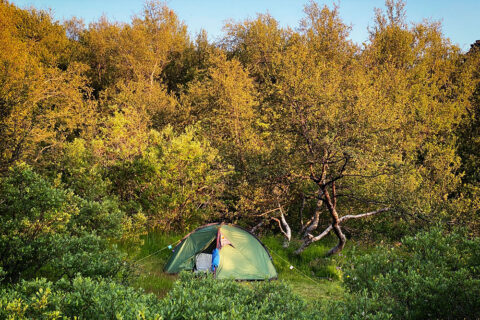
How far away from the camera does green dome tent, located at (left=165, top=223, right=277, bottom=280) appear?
13.3 metres

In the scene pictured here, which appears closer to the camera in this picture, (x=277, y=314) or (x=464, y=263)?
(x=277, y=314)

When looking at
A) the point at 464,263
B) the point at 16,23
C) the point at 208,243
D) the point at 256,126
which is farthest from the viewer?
the point at 16,23

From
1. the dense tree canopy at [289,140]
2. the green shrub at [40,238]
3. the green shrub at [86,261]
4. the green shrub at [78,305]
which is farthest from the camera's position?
the dense tree canopy at [289,140]

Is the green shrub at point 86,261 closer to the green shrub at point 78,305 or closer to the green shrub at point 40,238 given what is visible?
the green shrub at point 40,238

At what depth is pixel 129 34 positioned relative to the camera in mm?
35094

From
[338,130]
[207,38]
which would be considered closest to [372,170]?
[338,130]

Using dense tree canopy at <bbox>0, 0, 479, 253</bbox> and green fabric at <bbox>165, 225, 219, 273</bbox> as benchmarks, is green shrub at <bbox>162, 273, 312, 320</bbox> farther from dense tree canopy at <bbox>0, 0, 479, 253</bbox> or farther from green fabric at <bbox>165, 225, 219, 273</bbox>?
green fabric at <bbox>165, 225, 219, 273</bbox>

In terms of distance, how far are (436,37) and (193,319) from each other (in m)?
33.5

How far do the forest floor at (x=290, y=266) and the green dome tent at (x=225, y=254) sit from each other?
26.8 inches

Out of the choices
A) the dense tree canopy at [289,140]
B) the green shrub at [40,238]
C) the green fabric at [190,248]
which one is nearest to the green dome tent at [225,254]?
the green fabric at [190,248]

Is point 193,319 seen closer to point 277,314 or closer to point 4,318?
Answer: point 277,314

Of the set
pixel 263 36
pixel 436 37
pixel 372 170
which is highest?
pixel 263 36

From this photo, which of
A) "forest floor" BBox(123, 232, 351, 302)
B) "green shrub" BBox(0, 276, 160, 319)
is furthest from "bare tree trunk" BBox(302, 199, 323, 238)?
"green shrub" BBox(0, 276, 160, 319)

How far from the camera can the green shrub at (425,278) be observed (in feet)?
20.0
